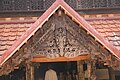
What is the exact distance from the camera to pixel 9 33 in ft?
25.2

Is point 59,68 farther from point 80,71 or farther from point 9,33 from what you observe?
point 9,33

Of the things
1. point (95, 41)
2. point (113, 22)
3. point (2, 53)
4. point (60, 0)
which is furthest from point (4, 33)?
point (113, 22)

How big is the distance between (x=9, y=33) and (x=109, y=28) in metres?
2.84


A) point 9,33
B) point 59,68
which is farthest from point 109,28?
point 9,33

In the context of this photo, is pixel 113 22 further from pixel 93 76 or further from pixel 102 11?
pixel 93 76

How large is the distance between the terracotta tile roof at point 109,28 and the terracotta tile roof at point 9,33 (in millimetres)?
2103

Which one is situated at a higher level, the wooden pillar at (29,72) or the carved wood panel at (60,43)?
the carved wood panel at (60,43)

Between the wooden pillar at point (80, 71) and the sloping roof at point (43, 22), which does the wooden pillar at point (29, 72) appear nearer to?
the sloping roof at point (43, 22)

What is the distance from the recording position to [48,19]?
259 inches

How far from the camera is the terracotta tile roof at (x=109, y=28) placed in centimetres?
718

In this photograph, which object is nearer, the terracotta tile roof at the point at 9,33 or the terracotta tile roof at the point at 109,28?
the terracotta tile roof at the point at 9,33

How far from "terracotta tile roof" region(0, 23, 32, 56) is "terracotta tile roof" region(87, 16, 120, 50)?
6.90 feet

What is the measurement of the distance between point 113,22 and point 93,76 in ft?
6.54

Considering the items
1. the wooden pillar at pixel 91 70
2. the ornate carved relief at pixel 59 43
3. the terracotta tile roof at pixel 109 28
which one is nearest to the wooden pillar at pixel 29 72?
the ornate carved relief at pixel 59 43
